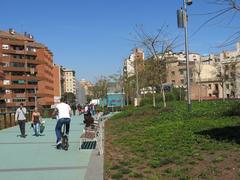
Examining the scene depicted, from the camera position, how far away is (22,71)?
116 m

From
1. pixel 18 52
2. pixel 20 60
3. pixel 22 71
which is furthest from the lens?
pixel 18 52

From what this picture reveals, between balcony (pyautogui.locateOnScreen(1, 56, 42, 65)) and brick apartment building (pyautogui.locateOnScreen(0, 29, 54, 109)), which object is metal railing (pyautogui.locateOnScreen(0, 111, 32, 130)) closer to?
brick apartment building (pyautogui.locateOnScreen(0, 29, 54, 109))

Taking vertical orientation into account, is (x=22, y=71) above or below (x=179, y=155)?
above

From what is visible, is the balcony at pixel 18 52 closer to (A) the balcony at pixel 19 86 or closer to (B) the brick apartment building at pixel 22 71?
(B) the brick apartment building at pixel 22 71

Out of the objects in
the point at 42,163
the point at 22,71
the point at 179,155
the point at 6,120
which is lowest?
the point at 42,163

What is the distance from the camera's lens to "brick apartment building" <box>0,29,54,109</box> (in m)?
110

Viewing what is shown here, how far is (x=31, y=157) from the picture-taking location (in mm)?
12555

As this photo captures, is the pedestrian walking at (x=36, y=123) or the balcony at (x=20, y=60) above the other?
the balcony at (x=20, y=60)

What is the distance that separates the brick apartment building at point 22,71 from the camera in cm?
11031

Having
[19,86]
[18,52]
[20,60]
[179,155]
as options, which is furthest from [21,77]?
[179,155]

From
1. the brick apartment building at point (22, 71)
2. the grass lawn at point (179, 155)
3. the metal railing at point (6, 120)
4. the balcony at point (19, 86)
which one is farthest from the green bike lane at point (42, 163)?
the balcony at point (19, 86)

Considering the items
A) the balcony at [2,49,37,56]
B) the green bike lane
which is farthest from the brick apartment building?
the green bike lane

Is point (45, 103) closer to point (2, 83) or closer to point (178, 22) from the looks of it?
point (2, 83)

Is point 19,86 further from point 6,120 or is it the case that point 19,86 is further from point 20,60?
point 6,120
